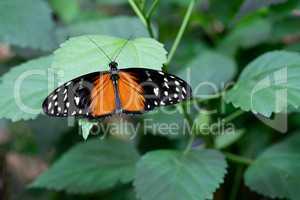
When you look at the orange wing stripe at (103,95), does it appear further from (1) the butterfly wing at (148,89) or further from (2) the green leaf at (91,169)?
(2) the green leaf at (91,169)

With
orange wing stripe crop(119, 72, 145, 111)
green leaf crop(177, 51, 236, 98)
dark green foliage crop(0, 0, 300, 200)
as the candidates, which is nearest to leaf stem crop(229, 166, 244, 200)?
dark green foliage crop(0, 0, 300, 200)

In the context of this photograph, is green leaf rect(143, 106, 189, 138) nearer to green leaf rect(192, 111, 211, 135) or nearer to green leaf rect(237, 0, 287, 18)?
green leaf rect(192, 111, 211, 135)

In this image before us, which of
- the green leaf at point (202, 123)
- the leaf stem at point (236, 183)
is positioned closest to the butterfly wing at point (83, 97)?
the green leaf at point (202, 123)

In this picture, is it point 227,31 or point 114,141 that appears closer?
point 114,141

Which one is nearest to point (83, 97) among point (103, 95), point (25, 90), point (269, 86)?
point (103, 95)

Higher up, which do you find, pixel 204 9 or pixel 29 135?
pixel 204 9

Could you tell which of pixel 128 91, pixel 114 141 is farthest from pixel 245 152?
pixel 128 91

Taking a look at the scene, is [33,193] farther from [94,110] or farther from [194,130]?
[94,110]
